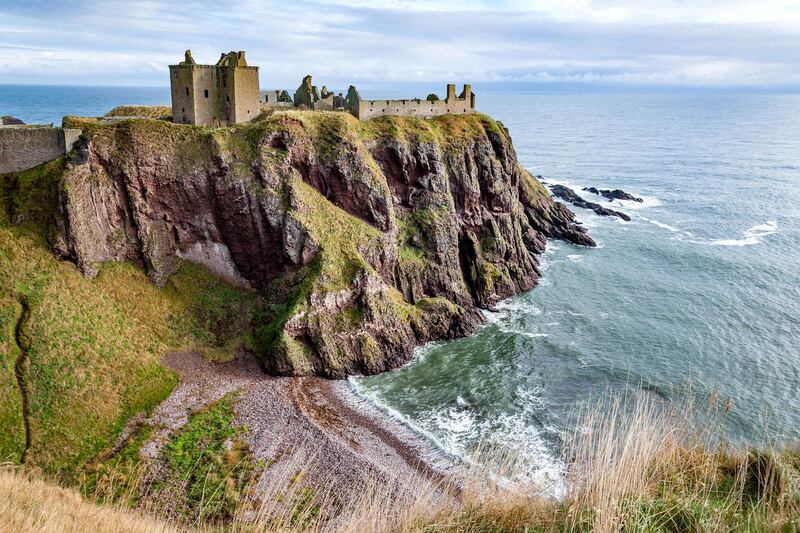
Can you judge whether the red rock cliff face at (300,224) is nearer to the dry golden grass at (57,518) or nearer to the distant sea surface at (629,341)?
the distant sea surface at (629,341)

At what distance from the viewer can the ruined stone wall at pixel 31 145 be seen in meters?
49.1

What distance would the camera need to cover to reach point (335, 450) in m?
37.1

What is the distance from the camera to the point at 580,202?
10844 centimetres

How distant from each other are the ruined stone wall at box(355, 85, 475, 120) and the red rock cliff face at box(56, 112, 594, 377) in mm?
2782

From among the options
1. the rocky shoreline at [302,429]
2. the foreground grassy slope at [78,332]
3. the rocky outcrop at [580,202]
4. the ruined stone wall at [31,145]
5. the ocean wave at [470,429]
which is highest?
the ruined stone wall at [31,145]

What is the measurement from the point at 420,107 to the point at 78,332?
46.8m

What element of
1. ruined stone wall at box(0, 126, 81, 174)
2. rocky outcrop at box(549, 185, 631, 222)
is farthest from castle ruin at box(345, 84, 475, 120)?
rocky outcrop at box(549, 185, 631, 222)

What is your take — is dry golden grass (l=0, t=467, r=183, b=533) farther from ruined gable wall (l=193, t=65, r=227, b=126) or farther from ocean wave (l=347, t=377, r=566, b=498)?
ruined gable wall (l=193, t=65, r=227, b=126)

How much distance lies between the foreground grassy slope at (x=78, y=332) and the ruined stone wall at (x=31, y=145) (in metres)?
1.41

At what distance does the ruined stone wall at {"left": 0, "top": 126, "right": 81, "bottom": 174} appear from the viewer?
49062mm

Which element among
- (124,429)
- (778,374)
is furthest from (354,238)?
(778,374)

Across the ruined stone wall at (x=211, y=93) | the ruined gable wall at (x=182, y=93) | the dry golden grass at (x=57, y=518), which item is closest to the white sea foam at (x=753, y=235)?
the ruined stone wall at (x=211, y=93)

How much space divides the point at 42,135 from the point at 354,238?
29185 mm

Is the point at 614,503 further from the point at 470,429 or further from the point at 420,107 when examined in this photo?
the point at 420,107
